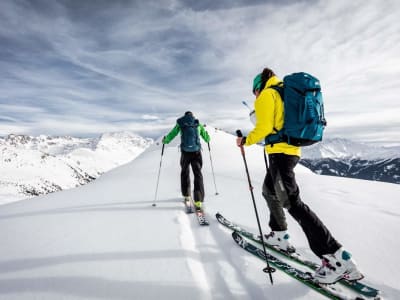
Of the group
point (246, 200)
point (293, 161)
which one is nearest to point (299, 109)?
point (293, 161)

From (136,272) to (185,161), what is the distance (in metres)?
4.13

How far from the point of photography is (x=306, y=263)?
376cm

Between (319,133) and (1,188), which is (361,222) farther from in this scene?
(1,188)

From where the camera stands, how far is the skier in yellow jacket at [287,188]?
10.4 ft

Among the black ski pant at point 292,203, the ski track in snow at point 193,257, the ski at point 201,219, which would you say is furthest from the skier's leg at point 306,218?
the ski at point 201,219

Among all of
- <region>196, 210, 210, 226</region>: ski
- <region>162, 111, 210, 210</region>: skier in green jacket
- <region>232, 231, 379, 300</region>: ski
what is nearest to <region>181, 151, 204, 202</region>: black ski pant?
<region>162, 111, 210, 210</region>: skier in green jacket

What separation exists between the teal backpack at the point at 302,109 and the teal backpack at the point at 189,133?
395 centimetres

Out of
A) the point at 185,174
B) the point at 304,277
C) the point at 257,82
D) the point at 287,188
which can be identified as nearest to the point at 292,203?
the point at 287,188

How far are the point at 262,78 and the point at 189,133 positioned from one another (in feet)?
11.6

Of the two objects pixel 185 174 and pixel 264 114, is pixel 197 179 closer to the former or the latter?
pixel 185 174

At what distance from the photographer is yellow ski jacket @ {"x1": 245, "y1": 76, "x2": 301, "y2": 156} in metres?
3.51

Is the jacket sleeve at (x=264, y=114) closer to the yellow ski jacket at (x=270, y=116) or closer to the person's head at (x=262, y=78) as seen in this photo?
the yellow ski jacket at (x=270, y=116)

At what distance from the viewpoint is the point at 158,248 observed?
13.9 ft

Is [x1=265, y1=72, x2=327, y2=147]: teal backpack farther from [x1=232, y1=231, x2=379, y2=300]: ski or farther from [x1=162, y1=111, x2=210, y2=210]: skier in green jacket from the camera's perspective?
[x1=162, y1=111, x2=210, y2=210]: skier in green jacket
